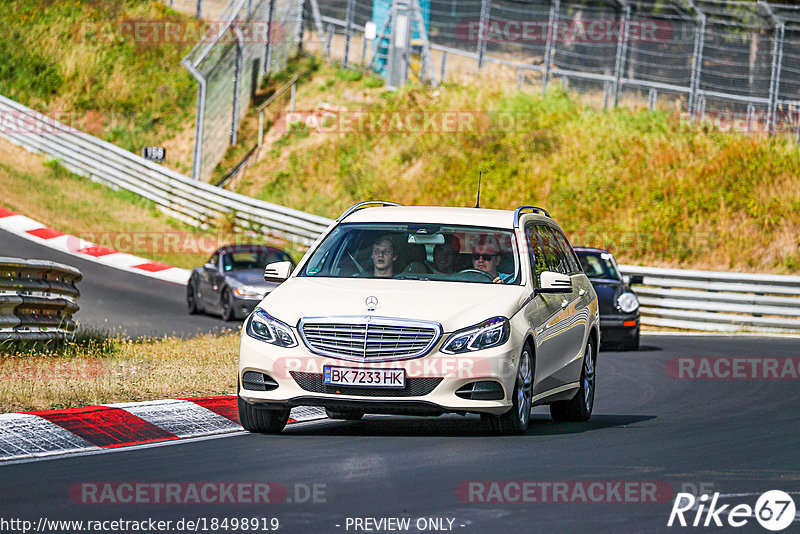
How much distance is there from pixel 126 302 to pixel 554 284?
1513 cm

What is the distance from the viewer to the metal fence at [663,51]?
33156 mm

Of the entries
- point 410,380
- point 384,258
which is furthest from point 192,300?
point 410,380

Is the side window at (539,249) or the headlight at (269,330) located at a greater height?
the side window at (539,249)

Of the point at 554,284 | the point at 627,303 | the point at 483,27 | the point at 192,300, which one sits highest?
the point at 483,27

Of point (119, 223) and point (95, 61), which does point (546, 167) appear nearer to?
point (119, 223)

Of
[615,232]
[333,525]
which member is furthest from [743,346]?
[333,525]

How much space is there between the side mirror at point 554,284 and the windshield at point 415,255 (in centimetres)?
20

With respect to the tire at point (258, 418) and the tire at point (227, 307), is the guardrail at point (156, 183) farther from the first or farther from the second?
the tire at point (258, 418)

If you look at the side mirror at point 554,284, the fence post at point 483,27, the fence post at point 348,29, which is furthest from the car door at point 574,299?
the fence post at point 348,29

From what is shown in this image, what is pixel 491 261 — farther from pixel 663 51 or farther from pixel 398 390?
pixel 663 51

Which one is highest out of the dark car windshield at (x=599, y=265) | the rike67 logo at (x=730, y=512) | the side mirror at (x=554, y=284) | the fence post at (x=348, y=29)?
the fence post at (x=348, y=29)

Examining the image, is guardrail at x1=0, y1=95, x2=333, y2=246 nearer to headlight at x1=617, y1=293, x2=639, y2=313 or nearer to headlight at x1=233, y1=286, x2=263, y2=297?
headlight at x1=233, y1=286, x2=263, y2=297

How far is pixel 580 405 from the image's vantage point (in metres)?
11.7

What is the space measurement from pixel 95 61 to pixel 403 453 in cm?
3907
